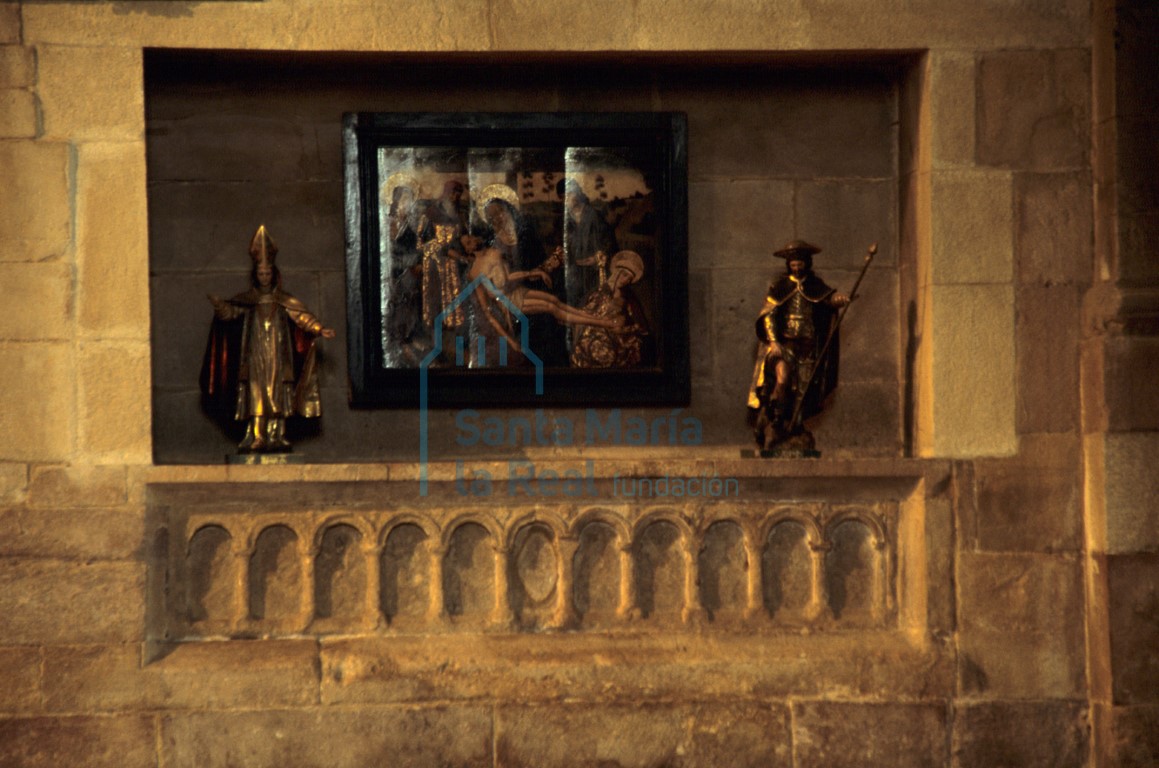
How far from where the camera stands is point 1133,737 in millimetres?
5828

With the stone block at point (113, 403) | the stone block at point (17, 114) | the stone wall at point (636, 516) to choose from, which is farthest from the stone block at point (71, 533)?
the stone block at point (17, 114)

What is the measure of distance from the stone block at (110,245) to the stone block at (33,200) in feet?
0.20

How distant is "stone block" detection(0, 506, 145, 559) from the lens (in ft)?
18.8

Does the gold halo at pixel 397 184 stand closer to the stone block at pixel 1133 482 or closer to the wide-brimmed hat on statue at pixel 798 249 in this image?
the wide-brimmed hat on statue at pixel 798 249

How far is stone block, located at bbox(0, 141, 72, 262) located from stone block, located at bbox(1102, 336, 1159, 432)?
12.6 ft

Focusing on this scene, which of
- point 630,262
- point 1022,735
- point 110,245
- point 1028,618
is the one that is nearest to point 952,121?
point 630,262

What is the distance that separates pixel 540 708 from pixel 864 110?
2.74 m

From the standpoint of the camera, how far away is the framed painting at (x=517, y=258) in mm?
6379

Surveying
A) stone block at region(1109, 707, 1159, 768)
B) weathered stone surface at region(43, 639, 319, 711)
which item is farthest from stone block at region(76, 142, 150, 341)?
stone block at region(1109, 707, 1159, 768)

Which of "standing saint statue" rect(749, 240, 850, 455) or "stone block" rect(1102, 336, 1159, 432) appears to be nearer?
"stone block" rect(1102, 336, 1159, 432)

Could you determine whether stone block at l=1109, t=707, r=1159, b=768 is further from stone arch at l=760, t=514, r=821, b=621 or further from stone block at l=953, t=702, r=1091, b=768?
stone arch at l=760, t=514, r=821, b=621

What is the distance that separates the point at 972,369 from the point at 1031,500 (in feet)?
1.75

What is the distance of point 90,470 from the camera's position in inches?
228

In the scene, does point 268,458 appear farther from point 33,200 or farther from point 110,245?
point 33,200
